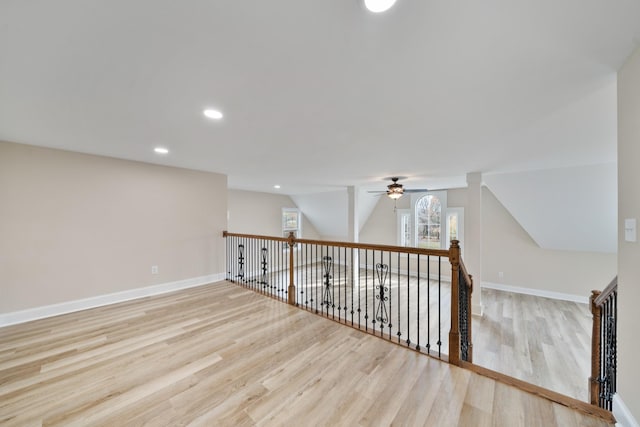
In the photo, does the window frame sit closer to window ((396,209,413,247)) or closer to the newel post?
Answer: window ((396,209,413,247))

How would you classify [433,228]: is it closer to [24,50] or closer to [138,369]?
[138,369]

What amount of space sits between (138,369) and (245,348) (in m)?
0.83

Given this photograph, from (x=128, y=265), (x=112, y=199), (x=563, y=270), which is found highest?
(x=112, y=199)

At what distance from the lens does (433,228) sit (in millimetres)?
6590

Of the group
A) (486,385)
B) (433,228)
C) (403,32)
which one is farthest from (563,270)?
(403,32)

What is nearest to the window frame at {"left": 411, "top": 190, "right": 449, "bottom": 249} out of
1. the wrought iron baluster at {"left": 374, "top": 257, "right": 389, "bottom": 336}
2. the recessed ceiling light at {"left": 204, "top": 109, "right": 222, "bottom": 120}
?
the wrought iron baluster at {"left": 374, "top": 257, "right": 389, "bottom": 336}

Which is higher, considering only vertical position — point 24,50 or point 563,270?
point 24,50

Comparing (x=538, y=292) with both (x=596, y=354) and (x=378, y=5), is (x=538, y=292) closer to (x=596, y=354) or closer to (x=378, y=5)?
(x=596, y=354)

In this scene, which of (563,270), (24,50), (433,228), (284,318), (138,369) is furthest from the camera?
(433,228)

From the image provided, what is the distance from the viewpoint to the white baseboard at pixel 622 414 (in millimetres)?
1243

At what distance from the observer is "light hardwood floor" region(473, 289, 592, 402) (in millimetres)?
2656

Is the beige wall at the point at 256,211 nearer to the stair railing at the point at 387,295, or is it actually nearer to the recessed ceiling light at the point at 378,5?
the stair railing at the point at 387,295

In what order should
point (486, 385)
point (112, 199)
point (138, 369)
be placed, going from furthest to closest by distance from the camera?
point (112, 199), point (138, 369), point (486, 385)

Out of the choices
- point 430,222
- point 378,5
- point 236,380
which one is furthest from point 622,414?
point 430,222
